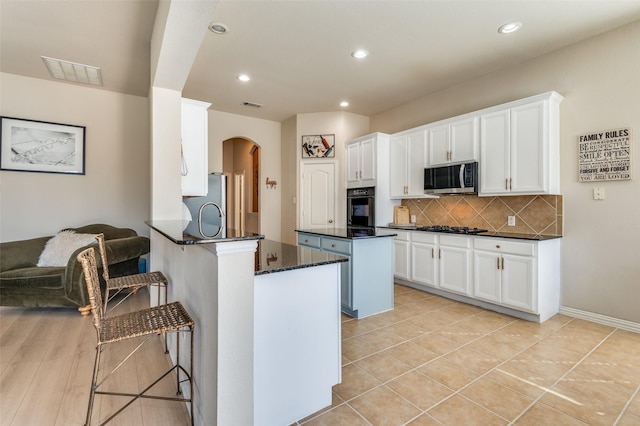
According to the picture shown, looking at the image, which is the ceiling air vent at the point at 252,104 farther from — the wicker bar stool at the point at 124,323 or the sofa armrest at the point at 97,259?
the wicker bar stool at the point at 124,323

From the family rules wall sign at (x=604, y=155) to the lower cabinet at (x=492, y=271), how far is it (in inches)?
29.5

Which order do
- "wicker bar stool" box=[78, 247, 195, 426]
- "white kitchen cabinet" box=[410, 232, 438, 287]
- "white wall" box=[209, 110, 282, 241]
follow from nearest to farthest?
"wicker bar stool" box=[78, 247, 195, 426]
"white kitchen cabinet" box=[410, 232, 438, 287]
"white wall" box=[209, 110, 282, 241]

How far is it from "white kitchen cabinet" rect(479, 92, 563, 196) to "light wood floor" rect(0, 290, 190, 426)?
141 inches

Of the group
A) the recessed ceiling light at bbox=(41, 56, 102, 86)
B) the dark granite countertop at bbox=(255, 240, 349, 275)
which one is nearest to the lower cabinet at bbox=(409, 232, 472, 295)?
the dark granite countertop at bbox=(255, 240, 349, 275)

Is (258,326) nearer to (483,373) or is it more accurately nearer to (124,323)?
(124,323)

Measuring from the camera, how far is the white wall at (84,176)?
3.91 m

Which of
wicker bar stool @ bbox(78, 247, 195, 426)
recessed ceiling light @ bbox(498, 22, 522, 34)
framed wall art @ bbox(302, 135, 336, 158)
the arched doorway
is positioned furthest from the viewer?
the arched doorway

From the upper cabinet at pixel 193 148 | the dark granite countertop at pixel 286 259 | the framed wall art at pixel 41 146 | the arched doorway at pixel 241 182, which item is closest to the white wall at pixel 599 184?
the dark granite countertop at pixel 286 259

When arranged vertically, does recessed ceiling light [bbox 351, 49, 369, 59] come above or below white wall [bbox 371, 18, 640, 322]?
above

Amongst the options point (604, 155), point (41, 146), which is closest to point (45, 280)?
point (41, 146)

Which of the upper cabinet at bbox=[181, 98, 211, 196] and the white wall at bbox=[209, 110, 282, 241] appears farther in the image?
the white wall at bbox=[209, 110, 282, 241]

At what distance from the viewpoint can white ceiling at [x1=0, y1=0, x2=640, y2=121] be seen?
256cm

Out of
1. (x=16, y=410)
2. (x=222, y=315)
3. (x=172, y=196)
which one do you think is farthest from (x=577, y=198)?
(x=16, y=410)

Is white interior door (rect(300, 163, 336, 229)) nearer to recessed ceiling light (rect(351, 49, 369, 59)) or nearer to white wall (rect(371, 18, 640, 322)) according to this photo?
recessed ceiling light (rect(351, 49, 369, 59))
